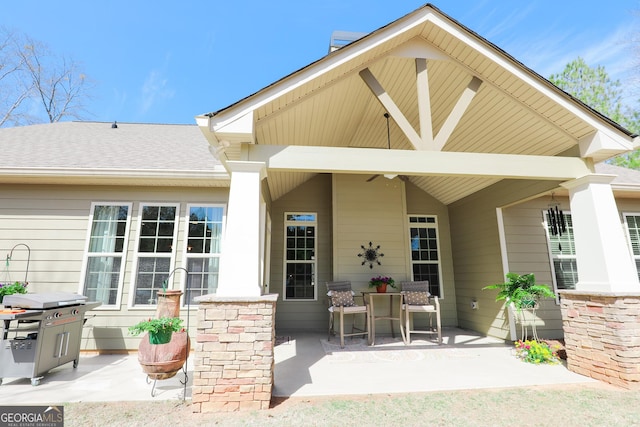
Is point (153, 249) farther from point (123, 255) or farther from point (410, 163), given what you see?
point (410, 163)

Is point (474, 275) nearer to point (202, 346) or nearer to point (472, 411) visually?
point (472, 411)

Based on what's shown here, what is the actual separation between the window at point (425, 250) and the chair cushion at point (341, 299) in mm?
2020

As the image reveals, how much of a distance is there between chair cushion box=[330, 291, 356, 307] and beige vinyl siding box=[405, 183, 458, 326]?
2545 mm

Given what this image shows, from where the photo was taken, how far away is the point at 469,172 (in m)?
3.74

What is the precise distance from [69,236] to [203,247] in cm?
213

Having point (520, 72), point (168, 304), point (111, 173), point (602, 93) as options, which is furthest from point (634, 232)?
point (602, 93)

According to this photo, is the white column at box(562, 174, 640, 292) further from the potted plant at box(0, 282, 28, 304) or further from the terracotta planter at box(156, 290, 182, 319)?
the potted plant at box(0, 282, 28, 304)

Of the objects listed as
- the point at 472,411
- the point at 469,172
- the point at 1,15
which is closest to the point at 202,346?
the point at 472,411

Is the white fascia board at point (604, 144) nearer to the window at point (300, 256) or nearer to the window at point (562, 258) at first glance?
the window at point (562, 258)

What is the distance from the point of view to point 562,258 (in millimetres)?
5969

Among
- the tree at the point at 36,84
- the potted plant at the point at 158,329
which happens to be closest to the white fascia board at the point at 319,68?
the potted plant at the point at 158,329

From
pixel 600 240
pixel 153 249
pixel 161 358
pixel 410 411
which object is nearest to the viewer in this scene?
pixel 410 411

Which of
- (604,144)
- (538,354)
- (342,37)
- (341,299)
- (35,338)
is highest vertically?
(342,37)

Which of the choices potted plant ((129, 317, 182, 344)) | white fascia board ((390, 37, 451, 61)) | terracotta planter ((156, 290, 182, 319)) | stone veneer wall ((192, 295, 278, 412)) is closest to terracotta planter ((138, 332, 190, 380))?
potted plant ((129, 317, 182, 344))
